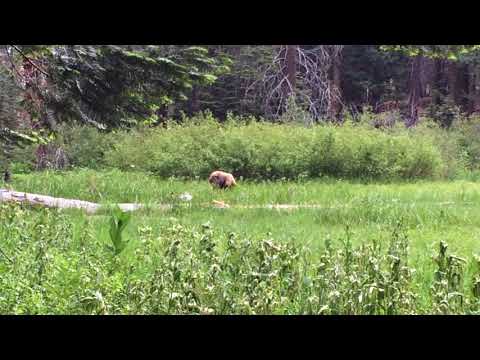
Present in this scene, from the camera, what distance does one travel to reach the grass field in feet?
16.6

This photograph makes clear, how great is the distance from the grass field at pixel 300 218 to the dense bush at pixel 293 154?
129 centimetres

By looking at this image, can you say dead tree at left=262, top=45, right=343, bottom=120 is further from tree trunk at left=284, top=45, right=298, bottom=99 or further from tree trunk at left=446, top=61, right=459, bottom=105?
tree trunk at left=446, top=61, right=459, bottom=105

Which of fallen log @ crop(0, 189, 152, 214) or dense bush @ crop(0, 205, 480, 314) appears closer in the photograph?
dense bush @ crop(0, 205, 480, 314)

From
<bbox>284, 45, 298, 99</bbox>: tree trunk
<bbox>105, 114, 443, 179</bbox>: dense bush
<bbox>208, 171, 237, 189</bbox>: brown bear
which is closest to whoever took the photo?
<bbox>208, 171, 237, 189</bbox>: brown bear

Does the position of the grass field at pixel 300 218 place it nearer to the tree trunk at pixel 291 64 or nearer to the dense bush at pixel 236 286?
the dense bush at pixel 236 286

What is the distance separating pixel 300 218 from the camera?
787 centimetres

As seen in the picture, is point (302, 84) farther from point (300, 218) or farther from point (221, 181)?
point (300, 218)

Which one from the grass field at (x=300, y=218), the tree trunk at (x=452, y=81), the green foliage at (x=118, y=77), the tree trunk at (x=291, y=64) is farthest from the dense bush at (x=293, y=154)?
the tree trunk at (x=452, y=81)

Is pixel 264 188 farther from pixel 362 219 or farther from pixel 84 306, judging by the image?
pixel 84 306


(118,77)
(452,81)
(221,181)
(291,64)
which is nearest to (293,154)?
(221,181)

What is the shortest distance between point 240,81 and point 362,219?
19064mm

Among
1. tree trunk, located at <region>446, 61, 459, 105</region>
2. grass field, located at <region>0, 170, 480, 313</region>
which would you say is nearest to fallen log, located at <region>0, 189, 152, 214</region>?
grass field, located at <region>0, 170, 480, 313</region>

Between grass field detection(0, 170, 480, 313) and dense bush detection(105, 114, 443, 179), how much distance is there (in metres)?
1.29
